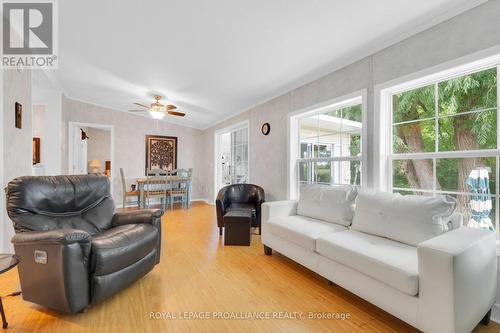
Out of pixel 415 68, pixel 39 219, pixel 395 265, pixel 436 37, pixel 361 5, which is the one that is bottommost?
pixel 395 265

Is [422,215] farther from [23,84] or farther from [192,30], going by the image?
[23,84]

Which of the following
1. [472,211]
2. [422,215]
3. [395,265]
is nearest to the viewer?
[395,265]

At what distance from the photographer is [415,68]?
2154 mm

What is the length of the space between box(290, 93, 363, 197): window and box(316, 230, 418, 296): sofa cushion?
3.29 feet

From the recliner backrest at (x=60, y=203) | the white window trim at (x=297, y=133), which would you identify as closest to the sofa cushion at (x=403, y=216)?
the white window trim at (x=297, y=133)

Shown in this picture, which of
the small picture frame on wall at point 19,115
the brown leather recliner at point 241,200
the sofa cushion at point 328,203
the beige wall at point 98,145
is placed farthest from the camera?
the beige wall at point 98,145

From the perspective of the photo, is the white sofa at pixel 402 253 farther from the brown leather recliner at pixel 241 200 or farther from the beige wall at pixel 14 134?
the beige wall at pixel 14 134

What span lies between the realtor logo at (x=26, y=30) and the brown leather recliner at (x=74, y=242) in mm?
1467

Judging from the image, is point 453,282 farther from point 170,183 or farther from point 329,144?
point 170,183

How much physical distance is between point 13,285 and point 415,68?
413 centimetres

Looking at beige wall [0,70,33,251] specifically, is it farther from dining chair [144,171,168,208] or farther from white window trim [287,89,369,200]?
white window trim [287,89,369,200]

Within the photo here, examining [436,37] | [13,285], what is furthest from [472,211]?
[13,285]

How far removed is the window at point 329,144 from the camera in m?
2.85

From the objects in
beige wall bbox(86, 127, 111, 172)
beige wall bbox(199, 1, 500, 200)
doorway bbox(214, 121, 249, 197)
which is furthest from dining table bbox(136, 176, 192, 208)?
beige wall bbox(86, 127, 111, 172)
